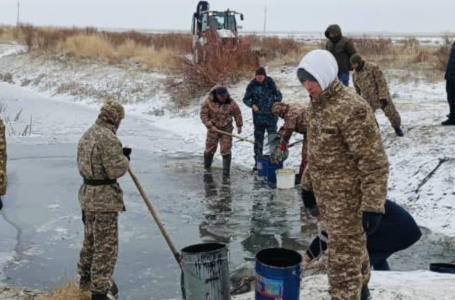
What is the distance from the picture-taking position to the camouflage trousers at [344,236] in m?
3.89

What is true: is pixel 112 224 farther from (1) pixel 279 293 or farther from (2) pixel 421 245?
(2) pixel 421 245

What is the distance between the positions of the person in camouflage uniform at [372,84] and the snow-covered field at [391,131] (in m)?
0.73

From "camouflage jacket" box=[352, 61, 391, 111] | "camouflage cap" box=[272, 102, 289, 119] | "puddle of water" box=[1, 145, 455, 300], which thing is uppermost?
"camouflage jacket" box=[352, 61, 391, 111]

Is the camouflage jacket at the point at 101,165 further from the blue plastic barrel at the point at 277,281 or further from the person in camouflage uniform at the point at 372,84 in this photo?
the person in camouflage uniform at the point at 372,84

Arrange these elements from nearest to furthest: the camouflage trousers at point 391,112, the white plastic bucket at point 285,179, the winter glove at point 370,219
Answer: the winter glove at point 370,219
the white plastic bucket at point 285,179
the camouflage trousers at point 391,112

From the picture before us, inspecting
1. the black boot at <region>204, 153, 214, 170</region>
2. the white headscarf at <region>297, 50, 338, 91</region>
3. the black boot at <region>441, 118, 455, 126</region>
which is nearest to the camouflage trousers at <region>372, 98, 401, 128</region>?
the black boot at <region>441, 118, 455, 126</region>

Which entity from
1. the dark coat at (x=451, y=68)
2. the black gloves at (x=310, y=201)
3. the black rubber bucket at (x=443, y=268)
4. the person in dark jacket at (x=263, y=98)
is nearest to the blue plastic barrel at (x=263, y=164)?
the person in dark jacket at (x=263, y=98)

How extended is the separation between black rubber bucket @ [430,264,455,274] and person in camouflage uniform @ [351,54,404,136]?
443 centimetres

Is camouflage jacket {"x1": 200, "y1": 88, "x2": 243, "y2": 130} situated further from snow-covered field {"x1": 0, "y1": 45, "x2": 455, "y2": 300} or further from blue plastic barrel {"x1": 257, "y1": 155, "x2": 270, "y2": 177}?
snow-covered field {"x1": 0, "y1": 45, "x2": 455, "y2": 300}

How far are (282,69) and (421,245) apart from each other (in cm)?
1490

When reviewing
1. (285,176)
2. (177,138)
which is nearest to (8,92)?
(177,138)

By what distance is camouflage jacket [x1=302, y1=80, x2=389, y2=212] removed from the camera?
3686 mm

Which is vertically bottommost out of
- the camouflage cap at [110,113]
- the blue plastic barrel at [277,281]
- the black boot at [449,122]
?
the blue plastic barrel at [277,281]

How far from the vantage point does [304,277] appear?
5.46 m
